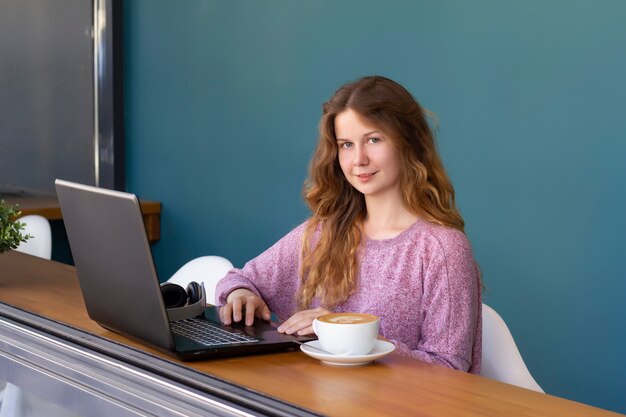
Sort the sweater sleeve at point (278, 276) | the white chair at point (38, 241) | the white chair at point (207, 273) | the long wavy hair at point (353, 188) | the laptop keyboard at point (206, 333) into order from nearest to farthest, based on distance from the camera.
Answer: the laptop keyboard at point (206, 333)
the long wavy hair at point (353, 188)
the sweater sleeve at point (278, 276)
the white chair at point (207, 273)
the white chair at point (38, 241)

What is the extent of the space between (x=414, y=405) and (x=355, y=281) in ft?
2.45

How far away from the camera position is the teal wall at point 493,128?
2842mm

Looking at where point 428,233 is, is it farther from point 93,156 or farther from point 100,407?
point 93,156

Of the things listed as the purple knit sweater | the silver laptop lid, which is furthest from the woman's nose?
the silver laptop lid

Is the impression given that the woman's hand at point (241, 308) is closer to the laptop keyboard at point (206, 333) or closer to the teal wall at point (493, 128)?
the laptop keyboard at point (206, 333)

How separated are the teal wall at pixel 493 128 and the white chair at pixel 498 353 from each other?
0.90 m

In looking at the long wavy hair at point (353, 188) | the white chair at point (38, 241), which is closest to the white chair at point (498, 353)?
the long wavy hair at point (353, 188)

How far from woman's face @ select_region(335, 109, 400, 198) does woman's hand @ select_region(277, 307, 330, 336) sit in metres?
0.38

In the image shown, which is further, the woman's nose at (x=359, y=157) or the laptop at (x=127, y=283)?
the woman's nose at (x=359, y=157)

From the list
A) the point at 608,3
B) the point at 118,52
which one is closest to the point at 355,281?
the point at 608,3

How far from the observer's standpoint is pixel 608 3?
2.76 meters

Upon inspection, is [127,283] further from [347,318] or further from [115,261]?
[347,318]

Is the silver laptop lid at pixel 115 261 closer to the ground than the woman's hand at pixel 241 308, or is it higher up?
higher up

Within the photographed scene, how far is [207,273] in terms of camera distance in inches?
101
